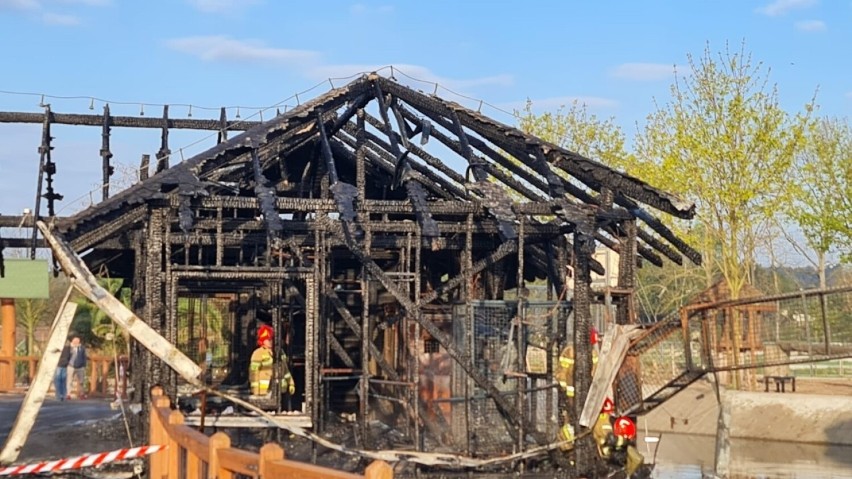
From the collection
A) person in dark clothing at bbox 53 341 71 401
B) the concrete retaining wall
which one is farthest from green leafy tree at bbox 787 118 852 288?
person in dark clothing at bbox 53 341 71 401

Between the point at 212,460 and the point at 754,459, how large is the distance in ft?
66.0

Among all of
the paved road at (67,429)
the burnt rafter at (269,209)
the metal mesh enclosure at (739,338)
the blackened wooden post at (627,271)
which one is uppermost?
the burnt rafter at (269,209)

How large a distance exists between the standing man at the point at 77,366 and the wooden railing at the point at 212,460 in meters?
18.5

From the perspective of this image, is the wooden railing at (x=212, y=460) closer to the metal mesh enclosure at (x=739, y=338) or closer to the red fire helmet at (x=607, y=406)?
the red fire helmet at (x=607, y=406)

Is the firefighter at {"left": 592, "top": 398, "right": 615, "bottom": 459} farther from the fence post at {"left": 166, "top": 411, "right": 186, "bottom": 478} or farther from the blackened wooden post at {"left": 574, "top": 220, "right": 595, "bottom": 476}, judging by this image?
the fence post at {"left": 166, "top": 411, "right": 186, "bottom": 478}

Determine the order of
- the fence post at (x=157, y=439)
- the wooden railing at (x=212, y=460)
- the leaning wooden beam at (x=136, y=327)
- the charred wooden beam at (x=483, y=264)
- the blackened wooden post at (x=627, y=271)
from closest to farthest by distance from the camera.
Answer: the wooden railing at (x=212, y=460) < the leaning wooden beam at (x=136, y=327) < the fence post at (x=157, y=439) < the blackened wooden post at (x=627, y=271) < the charred wooden beam at (x=483, y=264)

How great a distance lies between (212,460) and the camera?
698 cm

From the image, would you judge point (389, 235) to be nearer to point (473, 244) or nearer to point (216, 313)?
point (473, 244)

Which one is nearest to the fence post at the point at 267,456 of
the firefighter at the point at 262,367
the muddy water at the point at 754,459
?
the firefighter at the point at 262,367

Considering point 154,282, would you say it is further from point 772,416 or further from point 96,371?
point 772,416

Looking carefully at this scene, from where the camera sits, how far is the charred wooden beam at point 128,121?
25.5 m

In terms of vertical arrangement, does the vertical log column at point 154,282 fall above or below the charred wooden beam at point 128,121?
below

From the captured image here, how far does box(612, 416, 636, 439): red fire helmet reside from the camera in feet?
54.4

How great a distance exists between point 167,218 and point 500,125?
581 cm
